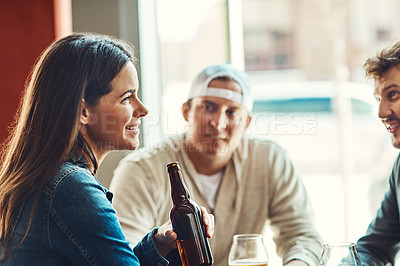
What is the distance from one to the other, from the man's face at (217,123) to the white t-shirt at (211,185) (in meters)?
0.10

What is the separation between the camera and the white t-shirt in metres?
1.90

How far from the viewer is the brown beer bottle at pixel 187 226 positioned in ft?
3.43

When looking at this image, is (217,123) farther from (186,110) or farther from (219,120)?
(186,110)

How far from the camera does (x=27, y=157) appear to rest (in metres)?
1.07

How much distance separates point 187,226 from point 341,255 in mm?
313

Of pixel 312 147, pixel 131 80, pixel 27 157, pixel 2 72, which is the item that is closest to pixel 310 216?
pixel 131 80

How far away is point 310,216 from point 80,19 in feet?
4.00

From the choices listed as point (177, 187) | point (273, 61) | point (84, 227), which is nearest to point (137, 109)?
point (177, 187)

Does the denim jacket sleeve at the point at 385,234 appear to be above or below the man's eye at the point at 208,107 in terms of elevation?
below

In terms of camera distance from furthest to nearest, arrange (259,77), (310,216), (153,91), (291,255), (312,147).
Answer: (259,77) → (312,147) → (153,91) → (310,216) → (291,255)

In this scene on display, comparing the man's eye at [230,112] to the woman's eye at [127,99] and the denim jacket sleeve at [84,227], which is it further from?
the denim jacket sleeve at [84,227]

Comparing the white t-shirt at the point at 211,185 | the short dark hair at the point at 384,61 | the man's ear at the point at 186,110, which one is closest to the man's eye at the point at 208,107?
the man's ear at the point at 186,110

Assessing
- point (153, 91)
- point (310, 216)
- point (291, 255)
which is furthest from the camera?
point (153, 91)

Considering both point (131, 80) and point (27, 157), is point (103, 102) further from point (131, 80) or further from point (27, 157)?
point (27, 157)
